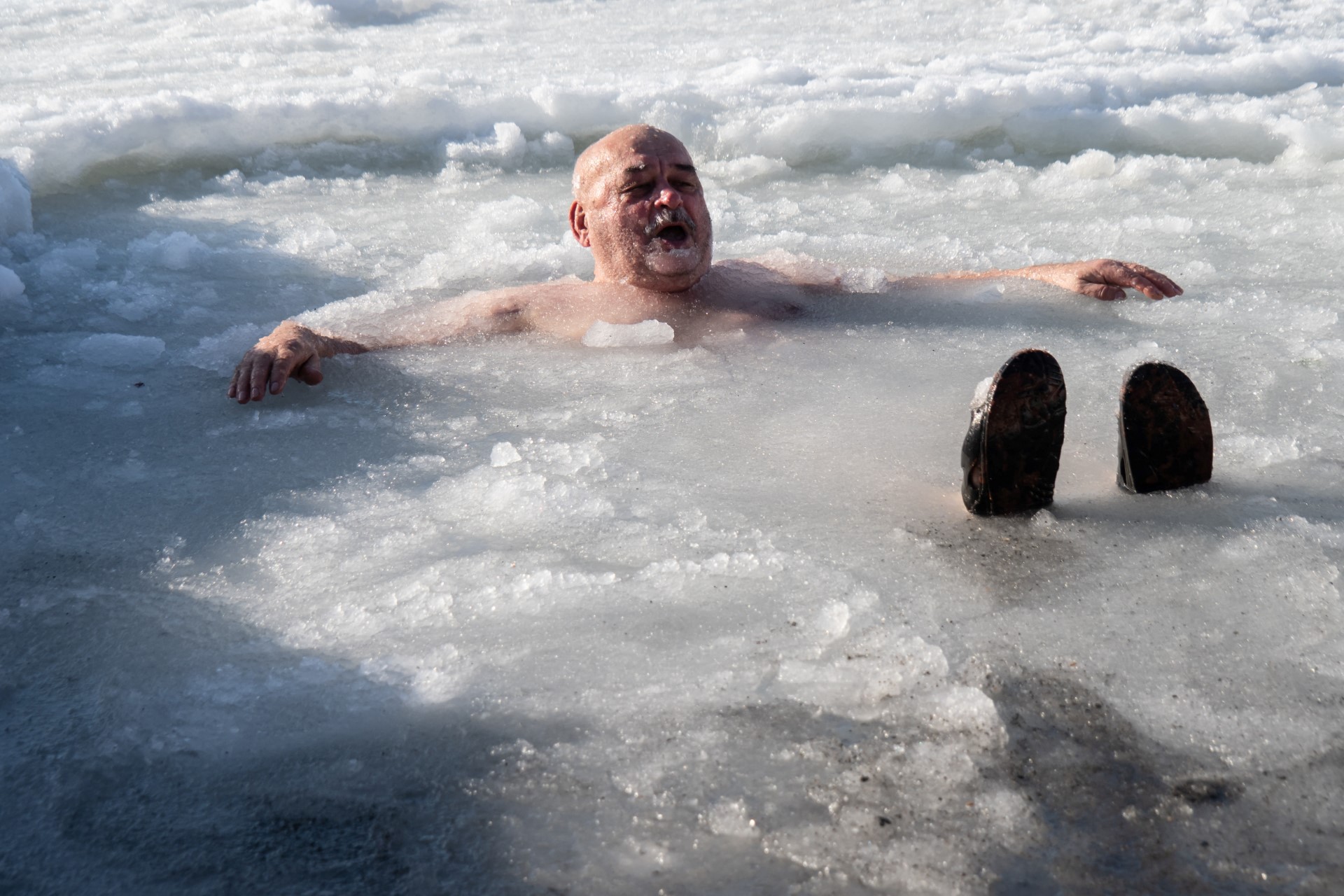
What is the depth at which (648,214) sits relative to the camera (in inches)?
126

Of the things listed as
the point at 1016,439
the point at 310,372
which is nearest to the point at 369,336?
the point at 310,372

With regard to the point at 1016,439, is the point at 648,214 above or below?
above

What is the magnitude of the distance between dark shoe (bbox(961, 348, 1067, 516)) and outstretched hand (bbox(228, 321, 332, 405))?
167 cm

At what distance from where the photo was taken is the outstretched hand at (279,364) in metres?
2.79

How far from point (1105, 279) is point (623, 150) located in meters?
1.45

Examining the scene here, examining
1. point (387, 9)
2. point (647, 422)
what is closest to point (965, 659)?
point (647, 422)

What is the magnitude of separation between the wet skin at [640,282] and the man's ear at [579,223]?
20mm

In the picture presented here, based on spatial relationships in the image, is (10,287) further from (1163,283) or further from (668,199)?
(1163,283)

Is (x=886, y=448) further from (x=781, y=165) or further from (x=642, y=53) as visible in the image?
(x=642, y=53)

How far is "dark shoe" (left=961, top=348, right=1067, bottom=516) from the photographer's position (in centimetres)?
195

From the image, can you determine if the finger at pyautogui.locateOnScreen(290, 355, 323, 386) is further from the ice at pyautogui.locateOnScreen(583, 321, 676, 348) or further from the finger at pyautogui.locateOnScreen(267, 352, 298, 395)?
the ice at pyautogui.locateOnScreen(583, 321, 676, 348)

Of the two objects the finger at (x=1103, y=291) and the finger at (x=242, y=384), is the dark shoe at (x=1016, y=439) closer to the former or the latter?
the finger at (x=1103, y=291)

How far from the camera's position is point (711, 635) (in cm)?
186

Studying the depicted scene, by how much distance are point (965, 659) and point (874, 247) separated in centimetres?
244
